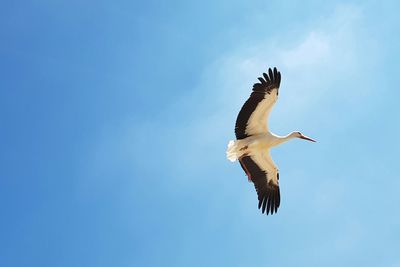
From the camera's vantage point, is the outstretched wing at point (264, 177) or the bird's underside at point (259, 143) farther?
the outstretched wing at point (264, 177)

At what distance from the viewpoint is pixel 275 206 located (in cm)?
2573

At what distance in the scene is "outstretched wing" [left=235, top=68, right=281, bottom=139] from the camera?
24.0 meters

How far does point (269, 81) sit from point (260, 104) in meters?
0.82

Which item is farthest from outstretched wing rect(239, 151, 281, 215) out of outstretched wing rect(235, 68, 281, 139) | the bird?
outstretched wing rect(235, 68, 281, 139)

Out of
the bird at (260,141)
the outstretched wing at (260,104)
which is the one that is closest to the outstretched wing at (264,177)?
the bird at (260,141)

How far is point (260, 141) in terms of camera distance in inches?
979

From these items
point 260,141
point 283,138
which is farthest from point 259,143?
point 283,138

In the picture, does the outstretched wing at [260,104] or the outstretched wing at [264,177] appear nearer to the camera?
the outstretched wing at [260,104]

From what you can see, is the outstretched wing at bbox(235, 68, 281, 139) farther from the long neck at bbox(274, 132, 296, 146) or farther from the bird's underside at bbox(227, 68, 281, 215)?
the long neck at bbox(274, 132, 296, 146)

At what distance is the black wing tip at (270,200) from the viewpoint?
1012 inches

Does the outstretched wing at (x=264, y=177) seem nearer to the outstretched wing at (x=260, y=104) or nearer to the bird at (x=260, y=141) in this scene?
the bird at (x=260, y=141)

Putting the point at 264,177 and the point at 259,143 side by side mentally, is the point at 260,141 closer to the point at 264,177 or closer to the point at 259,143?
the point at 259,143

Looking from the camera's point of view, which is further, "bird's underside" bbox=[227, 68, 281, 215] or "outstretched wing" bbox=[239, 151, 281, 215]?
"outstretched wing" bbox=[239, 151, 281, 215]

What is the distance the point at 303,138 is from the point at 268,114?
2824 millimetres
